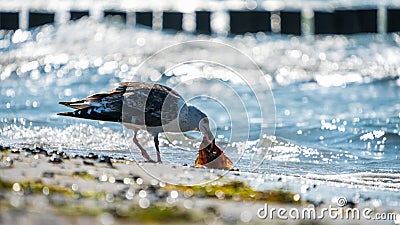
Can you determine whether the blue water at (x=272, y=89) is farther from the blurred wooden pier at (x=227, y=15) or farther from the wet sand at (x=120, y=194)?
the wet sand at (x=120, y=194)

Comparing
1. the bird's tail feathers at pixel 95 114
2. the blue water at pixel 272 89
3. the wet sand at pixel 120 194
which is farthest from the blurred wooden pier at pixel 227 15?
the wet sand at pixel 120 194

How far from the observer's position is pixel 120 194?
5.32 m

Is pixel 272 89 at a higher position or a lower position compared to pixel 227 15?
lower

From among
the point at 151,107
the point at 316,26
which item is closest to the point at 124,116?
the point at 151,107

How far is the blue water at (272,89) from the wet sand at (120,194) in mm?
1738

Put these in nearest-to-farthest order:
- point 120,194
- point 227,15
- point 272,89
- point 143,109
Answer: point 120,194 → point 143,109 → point 272,89 → point 227,15

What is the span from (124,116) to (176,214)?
3214mm

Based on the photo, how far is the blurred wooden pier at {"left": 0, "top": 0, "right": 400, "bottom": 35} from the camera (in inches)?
949

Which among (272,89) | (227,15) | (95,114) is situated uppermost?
(227,15)

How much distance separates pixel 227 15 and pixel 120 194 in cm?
2047

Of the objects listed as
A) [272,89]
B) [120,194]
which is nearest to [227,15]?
[272,89]

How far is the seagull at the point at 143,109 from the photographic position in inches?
308

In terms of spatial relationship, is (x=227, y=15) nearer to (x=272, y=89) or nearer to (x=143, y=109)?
(x=272, y=89)

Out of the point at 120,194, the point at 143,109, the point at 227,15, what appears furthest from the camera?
the point at 227,15
